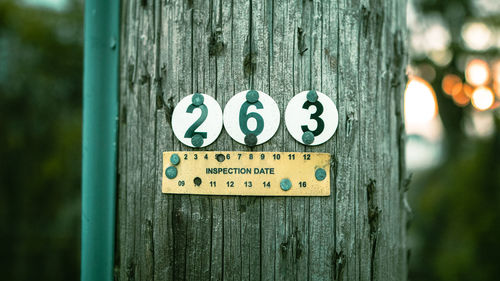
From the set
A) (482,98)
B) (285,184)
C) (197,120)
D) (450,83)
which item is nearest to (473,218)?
(482,98)

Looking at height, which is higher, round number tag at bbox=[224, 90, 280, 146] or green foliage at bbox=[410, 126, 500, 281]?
round number tag at bbox=[224, 90, 280, 146]

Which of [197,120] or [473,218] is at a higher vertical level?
[197,120]

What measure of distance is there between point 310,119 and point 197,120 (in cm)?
36

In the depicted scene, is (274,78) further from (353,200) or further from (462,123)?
(462,123)

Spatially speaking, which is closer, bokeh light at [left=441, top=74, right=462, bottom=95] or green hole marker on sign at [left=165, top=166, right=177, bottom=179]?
green hole marker on sign at [left=165, top=166, right=177, bottom=179]

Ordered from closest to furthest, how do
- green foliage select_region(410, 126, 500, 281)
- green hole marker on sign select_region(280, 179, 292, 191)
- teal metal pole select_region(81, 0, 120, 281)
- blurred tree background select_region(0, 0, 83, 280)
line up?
green hole marker on sign select_region(280, 179, 292, 191), teal metal pole select_region(81, 0, 120, 281), green foliage select_region(410, 126, 500, 281), blurred tree background select_region(0, 0, 83, 280)

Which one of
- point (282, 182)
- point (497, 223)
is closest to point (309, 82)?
point (282, 182)

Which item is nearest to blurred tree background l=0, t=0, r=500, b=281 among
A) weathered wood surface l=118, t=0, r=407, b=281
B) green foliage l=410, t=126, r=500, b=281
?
green foliage l=410, t=126, r=500, b=281

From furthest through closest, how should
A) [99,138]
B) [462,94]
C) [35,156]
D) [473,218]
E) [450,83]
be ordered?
[450,83]
[462,94]
[35,156]
[473,218]
[99,138]

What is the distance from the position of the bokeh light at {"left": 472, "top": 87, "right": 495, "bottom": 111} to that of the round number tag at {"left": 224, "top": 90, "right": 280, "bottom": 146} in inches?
254

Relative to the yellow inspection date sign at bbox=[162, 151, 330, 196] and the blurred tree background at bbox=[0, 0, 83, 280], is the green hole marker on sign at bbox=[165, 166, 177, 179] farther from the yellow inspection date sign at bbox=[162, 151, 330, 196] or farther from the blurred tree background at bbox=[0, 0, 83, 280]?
the blurred tree background at bbox=[0, 0, 83, 280]

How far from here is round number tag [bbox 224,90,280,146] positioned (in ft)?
4.17

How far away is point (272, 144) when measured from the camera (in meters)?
1.27

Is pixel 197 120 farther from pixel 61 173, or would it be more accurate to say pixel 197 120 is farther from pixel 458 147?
pixel 458 147
